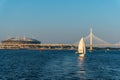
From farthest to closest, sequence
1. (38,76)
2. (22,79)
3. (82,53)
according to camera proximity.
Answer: (82,53), (38,76), (22,79)

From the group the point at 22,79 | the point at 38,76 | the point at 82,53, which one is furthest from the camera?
the point at 82,53

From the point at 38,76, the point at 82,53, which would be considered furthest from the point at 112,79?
the point at 82,53

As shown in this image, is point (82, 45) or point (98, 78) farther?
point (82, 45)

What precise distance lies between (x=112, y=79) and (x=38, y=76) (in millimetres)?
8947

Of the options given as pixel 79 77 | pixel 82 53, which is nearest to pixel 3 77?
pixel 79 77

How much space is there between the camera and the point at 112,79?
178 feet

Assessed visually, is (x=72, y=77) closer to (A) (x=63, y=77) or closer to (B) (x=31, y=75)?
A: (A) (x=63, y=77)

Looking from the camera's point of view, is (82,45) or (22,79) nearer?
(22,79)

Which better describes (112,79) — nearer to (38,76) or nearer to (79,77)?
(79,77)

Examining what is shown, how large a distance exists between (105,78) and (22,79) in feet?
33.5

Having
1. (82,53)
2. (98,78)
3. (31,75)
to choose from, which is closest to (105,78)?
(98,78)

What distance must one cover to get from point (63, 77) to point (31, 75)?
4479 mm

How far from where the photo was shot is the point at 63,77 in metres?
54.8

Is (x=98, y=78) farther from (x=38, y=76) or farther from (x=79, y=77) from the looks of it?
(x=38, y=76)
